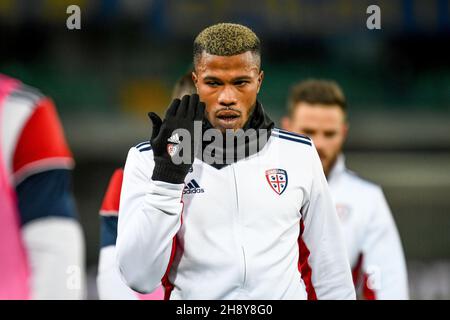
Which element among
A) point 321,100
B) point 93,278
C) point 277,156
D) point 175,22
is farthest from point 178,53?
point 277,156

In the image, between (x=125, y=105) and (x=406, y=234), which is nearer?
(x=406, y=234)

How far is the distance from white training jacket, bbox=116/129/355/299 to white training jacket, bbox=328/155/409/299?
140 cm

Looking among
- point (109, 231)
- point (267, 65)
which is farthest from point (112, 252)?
point (267, 65)

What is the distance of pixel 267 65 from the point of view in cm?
927

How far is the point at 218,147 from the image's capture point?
2.30 m

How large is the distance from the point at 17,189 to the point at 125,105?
7.65 meters

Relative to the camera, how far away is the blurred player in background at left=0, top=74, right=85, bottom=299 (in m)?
1.75

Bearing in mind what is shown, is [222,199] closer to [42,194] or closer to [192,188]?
[192,188]

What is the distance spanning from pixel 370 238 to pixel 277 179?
1578 mm

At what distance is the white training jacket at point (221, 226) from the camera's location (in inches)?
84.7

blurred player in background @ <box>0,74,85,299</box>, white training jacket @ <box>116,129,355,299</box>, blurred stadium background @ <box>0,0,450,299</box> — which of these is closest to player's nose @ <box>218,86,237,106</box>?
white training jacket @ <box>116,129,355,299</box>

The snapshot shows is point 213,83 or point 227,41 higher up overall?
point 227,41

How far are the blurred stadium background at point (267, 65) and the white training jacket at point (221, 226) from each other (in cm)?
643
